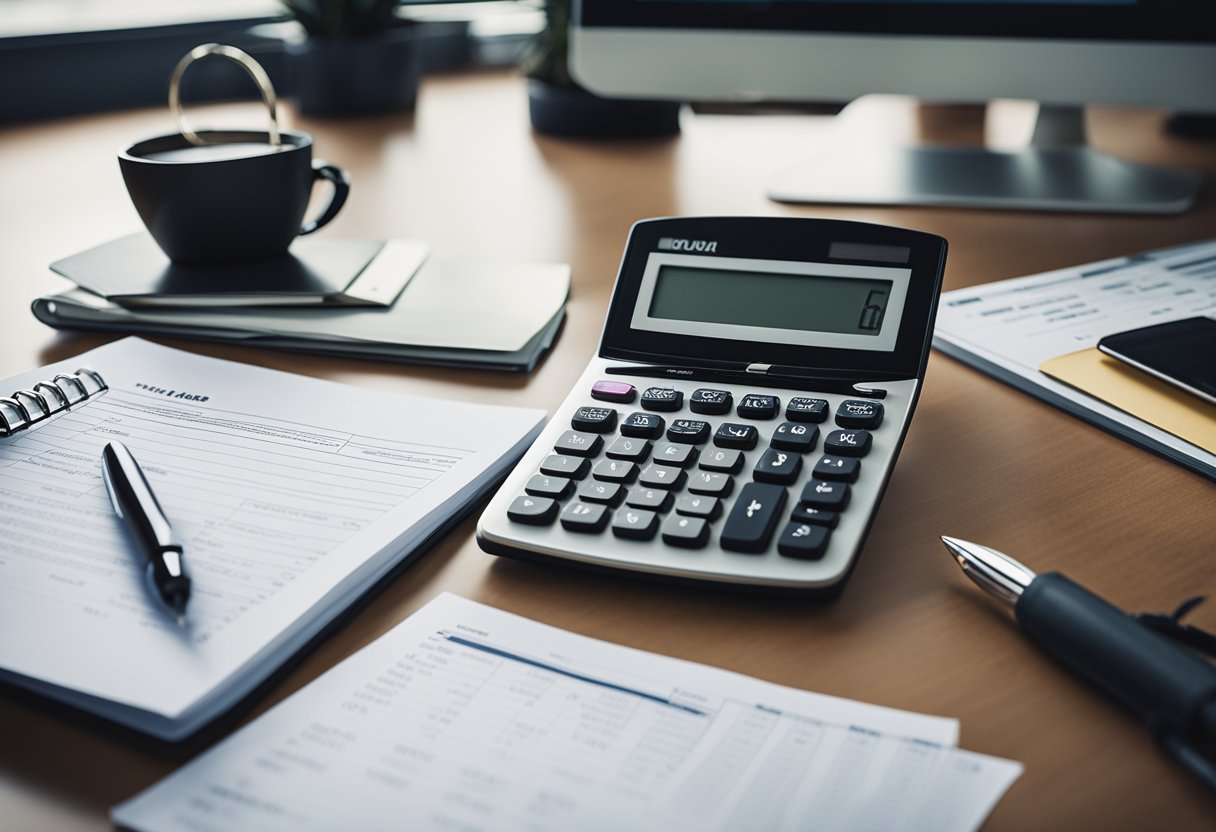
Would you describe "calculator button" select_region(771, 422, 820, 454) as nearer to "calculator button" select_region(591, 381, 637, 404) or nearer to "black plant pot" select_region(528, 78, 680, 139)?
"calculator button" select_region(591, 381, 637, 404)

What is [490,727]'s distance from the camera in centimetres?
34

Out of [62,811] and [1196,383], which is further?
[1196,383]

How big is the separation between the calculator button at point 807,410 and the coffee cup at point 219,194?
1.21ft

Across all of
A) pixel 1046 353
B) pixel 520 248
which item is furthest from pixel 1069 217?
pixel 520 248

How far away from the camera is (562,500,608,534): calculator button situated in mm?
419

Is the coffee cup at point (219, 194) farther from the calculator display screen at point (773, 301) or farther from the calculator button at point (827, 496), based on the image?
the calculator button at point (827, 496)

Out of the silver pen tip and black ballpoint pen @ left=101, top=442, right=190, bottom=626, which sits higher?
the silver pen tip

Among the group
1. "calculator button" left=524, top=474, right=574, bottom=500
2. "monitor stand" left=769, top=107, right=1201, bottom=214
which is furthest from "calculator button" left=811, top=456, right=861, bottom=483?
"monitor stand" left=769, top=107, right=1201, bottom=214

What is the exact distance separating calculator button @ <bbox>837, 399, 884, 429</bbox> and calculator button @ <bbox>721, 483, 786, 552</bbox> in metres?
0.06

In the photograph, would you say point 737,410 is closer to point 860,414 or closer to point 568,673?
point 860,414

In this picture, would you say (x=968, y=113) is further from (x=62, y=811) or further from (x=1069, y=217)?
(x=62, y=811)

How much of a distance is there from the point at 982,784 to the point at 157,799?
241 millimetres

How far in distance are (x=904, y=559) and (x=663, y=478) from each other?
101mm

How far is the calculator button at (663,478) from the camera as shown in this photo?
0.44 metres
